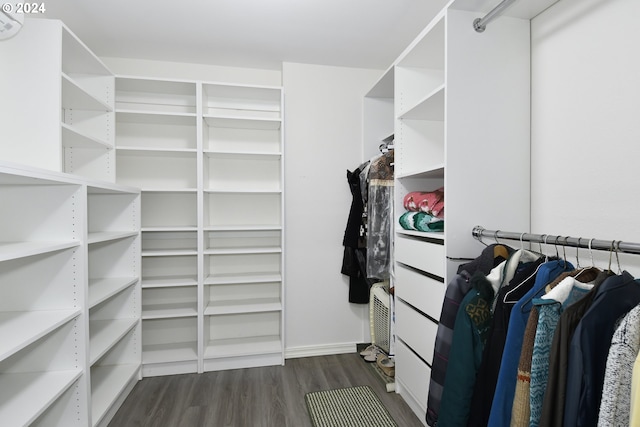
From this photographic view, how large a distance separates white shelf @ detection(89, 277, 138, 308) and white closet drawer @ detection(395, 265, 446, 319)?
175 cm

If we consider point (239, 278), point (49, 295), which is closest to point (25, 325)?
point (49, 295)

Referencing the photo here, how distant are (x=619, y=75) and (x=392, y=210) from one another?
1.30m

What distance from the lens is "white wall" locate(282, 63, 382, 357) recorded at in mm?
2760

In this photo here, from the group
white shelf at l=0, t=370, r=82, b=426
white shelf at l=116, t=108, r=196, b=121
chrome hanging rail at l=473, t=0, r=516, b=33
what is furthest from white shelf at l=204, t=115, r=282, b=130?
white shelf at l=0, t=370, r=82, b=426

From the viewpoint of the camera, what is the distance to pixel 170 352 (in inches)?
100

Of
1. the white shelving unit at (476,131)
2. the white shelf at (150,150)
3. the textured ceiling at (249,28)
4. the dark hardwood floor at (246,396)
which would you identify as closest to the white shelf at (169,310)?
the dark hardwood floor at (246,396)

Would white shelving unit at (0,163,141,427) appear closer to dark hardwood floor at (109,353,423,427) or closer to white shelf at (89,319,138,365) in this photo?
white shelf at (89,319,138,365)

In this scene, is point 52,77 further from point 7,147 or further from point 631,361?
point 631,361

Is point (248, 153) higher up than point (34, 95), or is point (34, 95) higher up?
point (34, 95)

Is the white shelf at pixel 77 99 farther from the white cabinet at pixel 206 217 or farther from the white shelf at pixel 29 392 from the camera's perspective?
the white shelf at pixel 29 392

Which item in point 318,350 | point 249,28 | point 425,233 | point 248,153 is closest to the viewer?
point 425,233

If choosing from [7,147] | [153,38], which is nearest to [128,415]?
[7,147]

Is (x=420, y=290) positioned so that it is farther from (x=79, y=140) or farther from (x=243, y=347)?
(x=79, y=140)

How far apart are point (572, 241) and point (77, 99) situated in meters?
2.77
